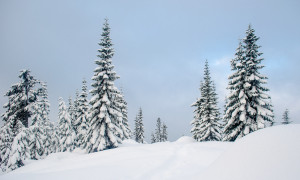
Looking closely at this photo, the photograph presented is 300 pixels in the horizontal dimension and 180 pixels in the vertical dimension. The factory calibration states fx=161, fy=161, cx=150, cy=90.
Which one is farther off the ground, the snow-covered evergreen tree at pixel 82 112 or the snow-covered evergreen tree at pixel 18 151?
the snow-covered evergreen tree at pixel 82 112

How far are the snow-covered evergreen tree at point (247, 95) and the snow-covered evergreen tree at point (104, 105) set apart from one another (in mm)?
12575

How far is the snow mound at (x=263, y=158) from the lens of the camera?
7.58 feet

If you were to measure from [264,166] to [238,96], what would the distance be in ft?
54.2

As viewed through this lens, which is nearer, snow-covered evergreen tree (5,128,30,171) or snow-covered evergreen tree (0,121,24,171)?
snow-covered evergreen tree (5,128,30,171)

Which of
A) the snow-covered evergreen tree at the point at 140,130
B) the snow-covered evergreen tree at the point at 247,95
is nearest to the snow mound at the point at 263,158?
the snow-covered evergreen tree at the point at 247,95

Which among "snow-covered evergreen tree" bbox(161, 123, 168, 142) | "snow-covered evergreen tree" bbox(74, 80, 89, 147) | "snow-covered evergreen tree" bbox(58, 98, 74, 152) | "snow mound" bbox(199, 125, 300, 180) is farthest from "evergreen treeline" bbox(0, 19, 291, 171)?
"snow-covered evergreen tree" bbox(161, 123, 168, 142)

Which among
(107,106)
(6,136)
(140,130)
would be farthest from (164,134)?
(6,136)

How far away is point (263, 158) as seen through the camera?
8.95 ft

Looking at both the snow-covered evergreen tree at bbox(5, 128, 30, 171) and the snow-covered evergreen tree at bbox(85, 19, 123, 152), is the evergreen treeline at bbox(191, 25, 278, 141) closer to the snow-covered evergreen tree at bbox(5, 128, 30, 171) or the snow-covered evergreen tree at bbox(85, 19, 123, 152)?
the snow-covered evergreen tree at bbox(85, 19, 123, 152)

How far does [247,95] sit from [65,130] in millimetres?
31122

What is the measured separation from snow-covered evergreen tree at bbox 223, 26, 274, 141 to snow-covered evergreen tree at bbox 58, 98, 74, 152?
27843mm

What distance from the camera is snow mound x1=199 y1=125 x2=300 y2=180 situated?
91.0 inches

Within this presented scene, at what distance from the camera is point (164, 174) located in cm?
622

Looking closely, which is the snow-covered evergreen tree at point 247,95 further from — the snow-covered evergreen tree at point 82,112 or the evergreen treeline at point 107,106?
the snow-covered evergreen tree at point 82,112
